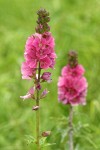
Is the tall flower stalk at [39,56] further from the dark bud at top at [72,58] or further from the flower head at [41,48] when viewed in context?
the dark bud at top at [72,58]

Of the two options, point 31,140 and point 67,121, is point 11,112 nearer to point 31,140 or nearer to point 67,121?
point 67,121

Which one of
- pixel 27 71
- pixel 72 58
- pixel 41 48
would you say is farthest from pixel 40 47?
pixel 72 58

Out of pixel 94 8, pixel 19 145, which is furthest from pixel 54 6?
pixel 19 145

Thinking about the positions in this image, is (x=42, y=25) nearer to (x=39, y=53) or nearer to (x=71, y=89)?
(x=39, y=53)

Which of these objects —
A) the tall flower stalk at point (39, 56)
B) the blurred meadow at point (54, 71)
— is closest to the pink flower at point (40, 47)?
the tall flower stalk at point (39, 56)

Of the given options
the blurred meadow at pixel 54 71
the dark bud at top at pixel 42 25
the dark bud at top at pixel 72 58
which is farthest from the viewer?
the blurred meadow at pixel 54 71

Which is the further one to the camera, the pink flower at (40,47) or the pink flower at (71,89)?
the pink flower at (71,89)

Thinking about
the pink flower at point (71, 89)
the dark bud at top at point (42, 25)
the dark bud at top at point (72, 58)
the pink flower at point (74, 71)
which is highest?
the dark bud at top at point (42, 25)
